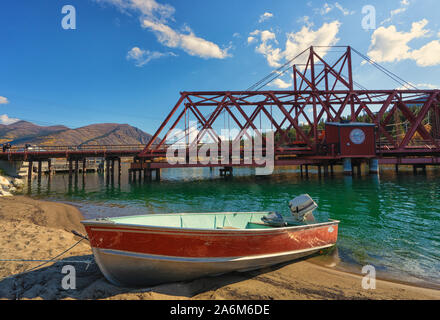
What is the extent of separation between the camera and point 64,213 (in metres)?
12.1

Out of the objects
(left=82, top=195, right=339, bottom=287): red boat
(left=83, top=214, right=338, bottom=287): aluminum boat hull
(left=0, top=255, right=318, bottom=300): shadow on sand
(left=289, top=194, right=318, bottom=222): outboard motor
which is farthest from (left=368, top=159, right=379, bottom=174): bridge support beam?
(left=0, top=255, right=318, bottom=300): shadow on sand

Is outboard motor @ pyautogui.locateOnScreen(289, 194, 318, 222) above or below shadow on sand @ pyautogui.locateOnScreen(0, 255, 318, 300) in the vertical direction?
above

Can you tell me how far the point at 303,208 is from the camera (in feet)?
23.2

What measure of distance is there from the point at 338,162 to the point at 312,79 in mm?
14437

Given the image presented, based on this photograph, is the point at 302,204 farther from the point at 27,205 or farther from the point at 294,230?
the point at 27,205

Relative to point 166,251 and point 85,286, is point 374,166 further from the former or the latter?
point 85,286

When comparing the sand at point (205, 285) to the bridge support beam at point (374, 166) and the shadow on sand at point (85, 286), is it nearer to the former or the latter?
the shadow on sand at point (85, 286)

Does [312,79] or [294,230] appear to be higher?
[312,79]

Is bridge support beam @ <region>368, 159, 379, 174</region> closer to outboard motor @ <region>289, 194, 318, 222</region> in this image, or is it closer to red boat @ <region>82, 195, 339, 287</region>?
outboard motor @ <region>289, 194, 318, 222</region>

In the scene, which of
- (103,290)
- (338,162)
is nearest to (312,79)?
(338,162)

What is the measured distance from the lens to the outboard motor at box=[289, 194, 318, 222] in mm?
6977

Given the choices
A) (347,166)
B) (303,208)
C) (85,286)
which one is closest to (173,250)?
(85,286)
